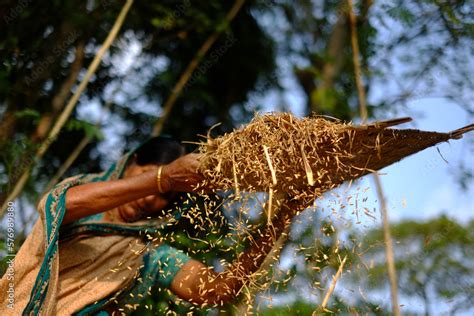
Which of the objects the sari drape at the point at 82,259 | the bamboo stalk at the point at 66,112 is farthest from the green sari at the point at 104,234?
the bamboo stalk at the point at 66,112

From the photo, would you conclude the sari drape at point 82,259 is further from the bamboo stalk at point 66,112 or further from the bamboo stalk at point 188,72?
the bamboo stalk at point 188,72

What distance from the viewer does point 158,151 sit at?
2920mm

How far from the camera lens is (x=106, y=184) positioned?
8.50 ft

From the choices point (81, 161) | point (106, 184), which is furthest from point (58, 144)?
point (106, 184)

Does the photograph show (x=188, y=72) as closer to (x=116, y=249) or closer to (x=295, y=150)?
(x=116, y=249)

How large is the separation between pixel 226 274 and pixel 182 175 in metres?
0.51

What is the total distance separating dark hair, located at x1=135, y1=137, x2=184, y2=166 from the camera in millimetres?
2904

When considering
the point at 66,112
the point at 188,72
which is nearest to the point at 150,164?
the point at 66,112

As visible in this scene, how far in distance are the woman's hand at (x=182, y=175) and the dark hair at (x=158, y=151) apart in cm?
36

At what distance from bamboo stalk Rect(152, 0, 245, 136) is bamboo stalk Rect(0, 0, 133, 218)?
880mm

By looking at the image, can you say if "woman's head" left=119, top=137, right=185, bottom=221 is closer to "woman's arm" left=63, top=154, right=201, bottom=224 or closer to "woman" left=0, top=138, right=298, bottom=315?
"woman" left=0, top=138, right=298, bottom=315

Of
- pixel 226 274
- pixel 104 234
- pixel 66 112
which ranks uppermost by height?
pixel 66 112

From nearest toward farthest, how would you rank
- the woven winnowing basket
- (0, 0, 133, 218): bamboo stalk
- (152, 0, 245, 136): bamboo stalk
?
the woven winnowing basket
(0, 0, 133, 218): bamboo stalk
(152, 0, 245, 136): bamboo stalk

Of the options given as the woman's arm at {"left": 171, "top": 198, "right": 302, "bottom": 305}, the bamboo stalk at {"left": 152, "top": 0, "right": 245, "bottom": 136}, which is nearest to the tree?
the woman's arm at {"left": 171, "top": 198, "right": 302, "bottom": 305}
